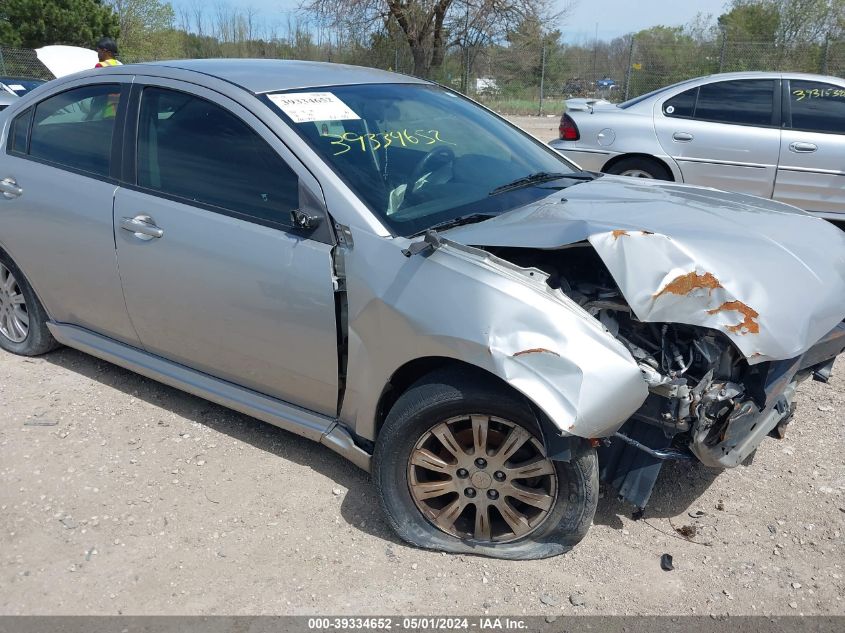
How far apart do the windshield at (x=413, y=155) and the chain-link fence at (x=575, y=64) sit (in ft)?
64.9

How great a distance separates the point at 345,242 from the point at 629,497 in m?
1.45

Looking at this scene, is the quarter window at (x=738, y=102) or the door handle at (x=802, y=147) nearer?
the door handle at (x=802, y=147)

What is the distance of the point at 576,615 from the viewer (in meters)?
2.46

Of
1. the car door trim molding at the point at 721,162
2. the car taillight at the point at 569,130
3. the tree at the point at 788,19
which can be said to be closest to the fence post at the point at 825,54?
the tree at the point at 788,19

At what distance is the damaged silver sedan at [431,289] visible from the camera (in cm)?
240

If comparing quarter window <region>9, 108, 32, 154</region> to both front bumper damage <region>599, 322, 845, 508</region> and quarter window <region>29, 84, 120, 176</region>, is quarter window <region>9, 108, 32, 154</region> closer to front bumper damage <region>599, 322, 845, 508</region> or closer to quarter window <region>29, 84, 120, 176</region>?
quarter window <region>29, 84, 120, 176</region>

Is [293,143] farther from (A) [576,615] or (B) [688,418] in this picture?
(A) [576,615]

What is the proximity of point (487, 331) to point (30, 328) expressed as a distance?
10.5 feet

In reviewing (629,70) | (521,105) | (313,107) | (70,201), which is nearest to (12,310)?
(70,201)

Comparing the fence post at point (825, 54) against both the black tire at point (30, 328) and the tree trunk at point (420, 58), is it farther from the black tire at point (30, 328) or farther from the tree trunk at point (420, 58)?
the black tire at point (30, 328)

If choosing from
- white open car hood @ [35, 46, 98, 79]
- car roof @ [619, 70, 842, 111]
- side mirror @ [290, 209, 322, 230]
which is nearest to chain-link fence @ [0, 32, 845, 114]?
white open car hood @ [35, 46, 98, 79]

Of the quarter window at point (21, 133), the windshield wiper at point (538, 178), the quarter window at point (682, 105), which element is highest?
the quarter window at point (682, 105)

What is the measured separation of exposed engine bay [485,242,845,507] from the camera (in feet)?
8.04

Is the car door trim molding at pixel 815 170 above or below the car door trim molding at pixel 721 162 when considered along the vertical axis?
below
